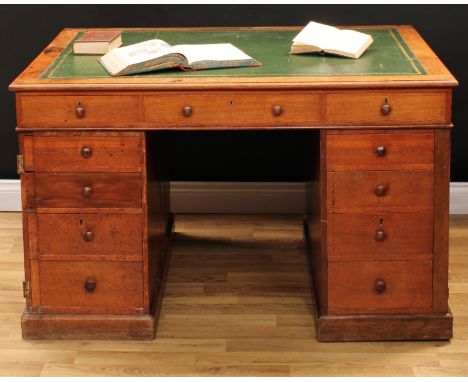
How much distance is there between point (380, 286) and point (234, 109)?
2.39 feet

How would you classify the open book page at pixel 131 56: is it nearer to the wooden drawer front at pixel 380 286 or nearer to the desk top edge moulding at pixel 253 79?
the desk top edge moulding at pixel 253 79

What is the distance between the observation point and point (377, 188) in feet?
10.2

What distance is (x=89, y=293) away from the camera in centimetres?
323

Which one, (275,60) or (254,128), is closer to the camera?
(254,128)

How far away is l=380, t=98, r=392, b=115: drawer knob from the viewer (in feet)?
9.95

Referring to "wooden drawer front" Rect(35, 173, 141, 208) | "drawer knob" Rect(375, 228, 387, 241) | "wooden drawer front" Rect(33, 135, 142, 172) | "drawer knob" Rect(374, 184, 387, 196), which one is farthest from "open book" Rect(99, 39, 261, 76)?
"drawer knob" Rect(375, 228, 387, 241)

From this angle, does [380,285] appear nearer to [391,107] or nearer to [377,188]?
[377,188]

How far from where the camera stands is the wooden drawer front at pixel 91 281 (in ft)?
10.5

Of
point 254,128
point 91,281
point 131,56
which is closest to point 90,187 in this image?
point 91,281

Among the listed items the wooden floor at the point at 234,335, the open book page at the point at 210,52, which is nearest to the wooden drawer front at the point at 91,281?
the wooden floor at the point at 234,335

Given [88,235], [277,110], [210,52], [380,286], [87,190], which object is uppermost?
[210,52]

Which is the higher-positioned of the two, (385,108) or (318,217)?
(385,108)

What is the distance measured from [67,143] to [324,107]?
0.79 metres

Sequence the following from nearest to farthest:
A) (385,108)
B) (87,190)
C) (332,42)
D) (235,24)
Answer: (385,108), (87,190), (332,42), (235,24)
